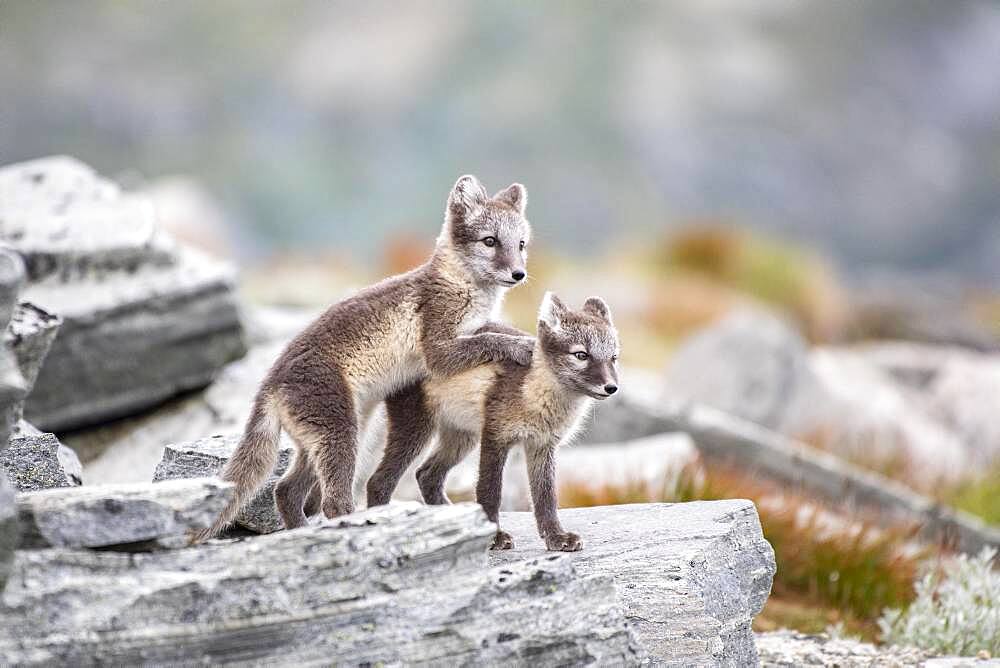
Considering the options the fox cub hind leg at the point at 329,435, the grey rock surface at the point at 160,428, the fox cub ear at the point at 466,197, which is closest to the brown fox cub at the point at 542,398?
the fox cub hind leg at the point at 329,435

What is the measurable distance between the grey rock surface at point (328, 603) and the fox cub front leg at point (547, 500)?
0.70 m

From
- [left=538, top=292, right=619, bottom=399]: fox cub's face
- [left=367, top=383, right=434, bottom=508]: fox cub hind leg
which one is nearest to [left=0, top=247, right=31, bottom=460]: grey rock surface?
[left=367, top=383, right=434, bottom=508]: fox cub hind leg

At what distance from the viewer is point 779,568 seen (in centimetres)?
878

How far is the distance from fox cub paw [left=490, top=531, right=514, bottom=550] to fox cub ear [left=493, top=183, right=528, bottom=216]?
5.82 ft

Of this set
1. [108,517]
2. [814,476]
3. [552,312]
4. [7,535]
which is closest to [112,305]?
[552,312]

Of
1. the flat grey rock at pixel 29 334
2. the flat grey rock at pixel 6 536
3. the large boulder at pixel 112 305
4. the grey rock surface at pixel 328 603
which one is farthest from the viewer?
the large boulder at pixel 112 305

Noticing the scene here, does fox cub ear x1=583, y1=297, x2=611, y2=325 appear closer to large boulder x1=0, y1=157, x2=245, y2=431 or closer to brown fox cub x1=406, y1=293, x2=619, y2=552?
brown fox cub x1=406, y1=293, x2=619, y2=552

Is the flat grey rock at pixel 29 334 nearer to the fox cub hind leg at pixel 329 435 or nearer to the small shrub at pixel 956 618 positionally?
the fox cub hind leg at pixel 329 435

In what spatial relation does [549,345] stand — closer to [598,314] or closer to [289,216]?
[598,314]

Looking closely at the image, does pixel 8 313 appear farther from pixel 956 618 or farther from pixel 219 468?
pixel 956 618

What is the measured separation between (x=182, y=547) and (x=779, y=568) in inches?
216

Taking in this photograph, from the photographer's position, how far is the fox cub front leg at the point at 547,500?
5652 mm

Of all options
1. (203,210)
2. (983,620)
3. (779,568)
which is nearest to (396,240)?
(203,210)

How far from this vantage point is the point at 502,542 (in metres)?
5.78
